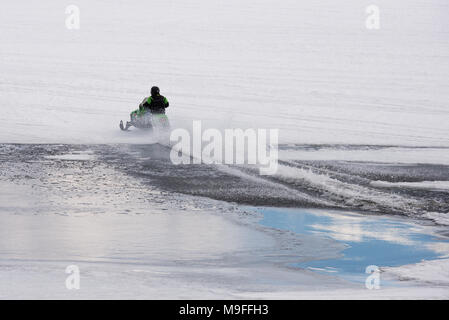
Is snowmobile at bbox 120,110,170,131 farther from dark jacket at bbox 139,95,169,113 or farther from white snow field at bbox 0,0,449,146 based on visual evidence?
white snow field at bbox 0,0,449,146

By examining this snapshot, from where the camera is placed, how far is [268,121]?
26.1m

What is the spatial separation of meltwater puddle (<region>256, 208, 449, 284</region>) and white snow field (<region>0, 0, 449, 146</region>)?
398 inches

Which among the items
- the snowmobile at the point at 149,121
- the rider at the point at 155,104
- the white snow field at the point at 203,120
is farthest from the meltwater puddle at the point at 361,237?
the rider at the point at 155,104

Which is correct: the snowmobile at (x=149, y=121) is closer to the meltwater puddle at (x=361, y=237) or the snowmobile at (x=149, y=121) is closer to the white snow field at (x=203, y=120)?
the white snow field at (x=203, y=120)

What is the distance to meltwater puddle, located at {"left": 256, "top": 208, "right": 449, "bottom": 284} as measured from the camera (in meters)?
8.62

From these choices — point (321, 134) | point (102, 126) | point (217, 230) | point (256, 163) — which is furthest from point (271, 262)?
point (102, 126)

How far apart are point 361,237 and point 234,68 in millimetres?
32539

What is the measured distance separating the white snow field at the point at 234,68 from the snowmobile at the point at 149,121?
597mm

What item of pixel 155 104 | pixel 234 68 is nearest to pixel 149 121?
pixel 155 104

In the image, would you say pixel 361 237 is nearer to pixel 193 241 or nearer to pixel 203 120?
pixel 193 241

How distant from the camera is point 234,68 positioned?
42000 mm
